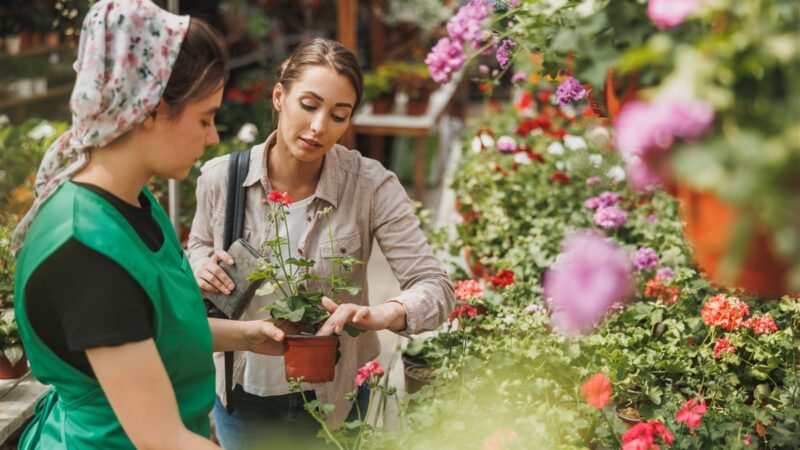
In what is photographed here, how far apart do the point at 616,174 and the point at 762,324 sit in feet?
5.53

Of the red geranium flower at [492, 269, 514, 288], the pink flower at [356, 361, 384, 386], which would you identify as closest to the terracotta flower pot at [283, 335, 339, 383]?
the pink flower at [356, 361, 384, 386]

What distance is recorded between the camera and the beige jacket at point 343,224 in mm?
1843

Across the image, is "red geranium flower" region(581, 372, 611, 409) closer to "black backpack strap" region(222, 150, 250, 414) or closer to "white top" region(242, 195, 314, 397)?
"white top" region(242, 195, 314, 397)

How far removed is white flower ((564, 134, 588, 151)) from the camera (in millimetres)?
4245

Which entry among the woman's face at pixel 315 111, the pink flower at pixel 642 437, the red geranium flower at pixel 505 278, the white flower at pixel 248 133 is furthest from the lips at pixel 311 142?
the white flower at pixel 248 133

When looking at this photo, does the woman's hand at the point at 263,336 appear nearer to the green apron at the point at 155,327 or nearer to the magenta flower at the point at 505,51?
the green apron at the point at 155,327

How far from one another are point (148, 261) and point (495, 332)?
141 cm

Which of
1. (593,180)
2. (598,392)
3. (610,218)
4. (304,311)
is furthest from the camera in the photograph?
(593,180)

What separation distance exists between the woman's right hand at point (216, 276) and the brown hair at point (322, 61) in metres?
0.40

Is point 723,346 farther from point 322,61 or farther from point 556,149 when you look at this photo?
point 556,149

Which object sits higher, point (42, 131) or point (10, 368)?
point (42, 131)

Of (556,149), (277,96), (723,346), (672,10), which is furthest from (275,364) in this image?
(556,149)

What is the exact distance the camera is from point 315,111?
1802 mm

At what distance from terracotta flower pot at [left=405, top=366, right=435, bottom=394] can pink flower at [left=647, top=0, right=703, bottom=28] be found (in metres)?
1.81
